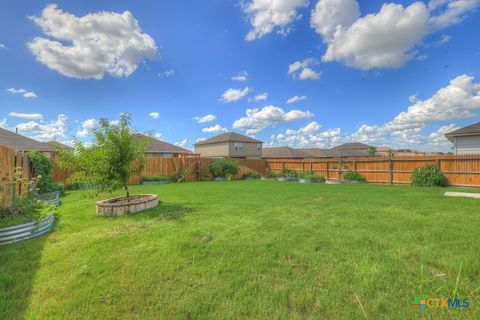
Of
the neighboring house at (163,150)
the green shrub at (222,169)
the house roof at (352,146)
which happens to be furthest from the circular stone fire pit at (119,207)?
the house roof at (352,146)

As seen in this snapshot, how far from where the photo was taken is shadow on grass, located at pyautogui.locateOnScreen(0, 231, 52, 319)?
228 centimetres

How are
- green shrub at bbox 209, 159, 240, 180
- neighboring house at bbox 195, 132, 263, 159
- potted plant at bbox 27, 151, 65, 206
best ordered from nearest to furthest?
potted plant at bbox 27, 151, 65, 206
green shrub at bbox 209, 159, 240, 180
neighboring house at bbox 195, 132, 263, 159

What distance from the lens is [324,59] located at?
50.4ft

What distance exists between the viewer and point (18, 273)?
2.93 metres

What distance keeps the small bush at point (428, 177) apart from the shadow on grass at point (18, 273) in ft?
51.4

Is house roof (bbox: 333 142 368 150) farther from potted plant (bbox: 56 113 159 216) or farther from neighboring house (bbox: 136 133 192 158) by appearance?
potted plant (bbox: 56 113 159 216)

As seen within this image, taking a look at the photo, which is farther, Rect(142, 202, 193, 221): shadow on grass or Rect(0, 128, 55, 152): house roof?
Rect(0, 128, 55, 152): house roof

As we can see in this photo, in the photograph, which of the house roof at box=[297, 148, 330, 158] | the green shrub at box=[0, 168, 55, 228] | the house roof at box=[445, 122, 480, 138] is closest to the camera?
the green shrub at box=[0, 168, 55, 228]

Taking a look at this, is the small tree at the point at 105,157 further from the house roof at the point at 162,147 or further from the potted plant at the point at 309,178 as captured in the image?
the house roof at the point at 162,147

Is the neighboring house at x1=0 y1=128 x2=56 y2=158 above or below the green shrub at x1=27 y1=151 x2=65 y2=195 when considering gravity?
above

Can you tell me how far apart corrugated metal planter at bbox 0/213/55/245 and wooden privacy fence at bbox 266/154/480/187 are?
640 inches

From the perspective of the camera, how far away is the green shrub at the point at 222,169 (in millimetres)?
18375

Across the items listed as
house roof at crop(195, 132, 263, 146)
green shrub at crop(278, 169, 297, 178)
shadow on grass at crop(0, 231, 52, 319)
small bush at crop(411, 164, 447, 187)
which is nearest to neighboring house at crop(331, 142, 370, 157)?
house roof at crop(195, 132, 263, 146)

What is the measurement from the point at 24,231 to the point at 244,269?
165 inches
